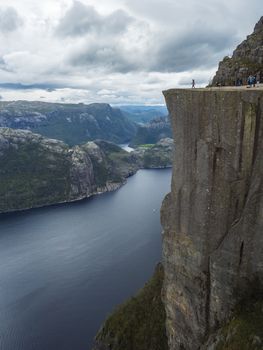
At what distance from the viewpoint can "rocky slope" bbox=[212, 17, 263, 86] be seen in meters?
58.8

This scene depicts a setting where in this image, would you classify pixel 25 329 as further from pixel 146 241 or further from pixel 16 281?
pixel 146 241

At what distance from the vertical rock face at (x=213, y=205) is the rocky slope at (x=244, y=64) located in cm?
2063

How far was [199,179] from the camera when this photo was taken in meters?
39.5

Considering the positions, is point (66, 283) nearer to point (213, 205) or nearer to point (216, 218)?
point (216, 218)

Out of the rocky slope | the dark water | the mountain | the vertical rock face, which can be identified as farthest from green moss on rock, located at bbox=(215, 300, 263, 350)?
the dark water

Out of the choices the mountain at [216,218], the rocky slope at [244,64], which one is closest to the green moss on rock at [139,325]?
the mountain at [216,218]

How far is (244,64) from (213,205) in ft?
107

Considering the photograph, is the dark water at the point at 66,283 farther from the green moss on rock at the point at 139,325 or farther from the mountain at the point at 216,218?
the mountain at the point at 216,218

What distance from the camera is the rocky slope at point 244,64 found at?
5875cm

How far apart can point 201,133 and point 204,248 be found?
1227 centimetres

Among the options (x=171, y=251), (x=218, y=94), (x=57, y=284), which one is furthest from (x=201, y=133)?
(x=57, y=284)

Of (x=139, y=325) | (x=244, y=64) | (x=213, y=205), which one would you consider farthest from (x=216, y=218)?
(x=139, y=325)

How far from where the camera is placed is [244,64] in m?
61.3

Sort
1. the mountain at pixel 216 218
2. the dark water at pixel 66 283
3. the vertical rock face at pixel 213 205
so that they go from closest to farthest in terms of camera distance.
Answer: the mountain at pixel 216 218, the vertical rock face at pixel 213 205, the dark water at pixel 66 283
